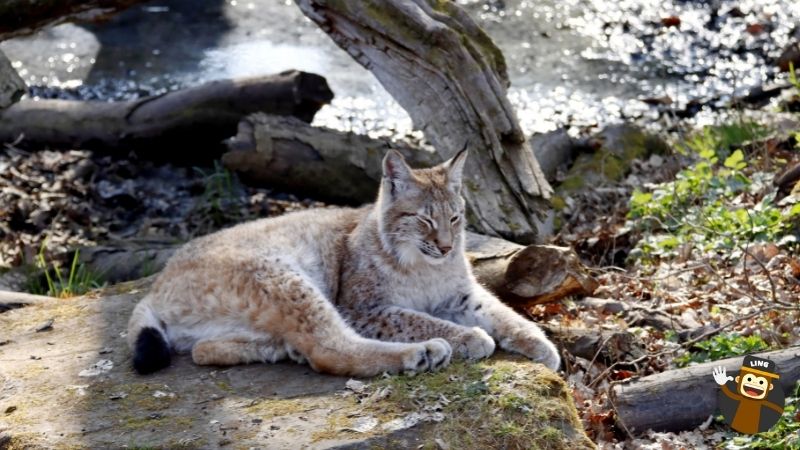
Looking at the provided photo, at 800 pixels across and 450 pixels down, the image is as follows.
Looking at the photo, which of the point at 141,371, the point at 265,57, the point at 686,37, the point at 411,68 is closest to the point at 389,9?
the point at 411,68

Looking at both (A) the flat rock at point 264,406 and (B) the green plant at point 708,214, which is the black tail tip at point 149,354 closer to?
(A) the flat rock at point 264,406

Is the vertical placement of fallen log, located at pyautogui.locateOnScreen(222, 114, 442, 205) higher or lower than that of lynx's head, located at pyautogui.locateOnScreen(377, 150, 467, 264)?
lower

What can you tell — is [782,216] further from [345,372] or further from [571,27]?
[571,27]

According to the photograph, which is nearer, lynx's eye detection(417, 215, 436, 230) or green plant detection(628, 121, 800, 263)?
lynx's eye detection(417, 215, 436, 230)

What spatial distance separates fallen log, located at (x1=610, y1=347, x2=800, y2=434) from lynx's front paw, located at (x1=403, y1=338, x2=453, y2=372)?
824 mm

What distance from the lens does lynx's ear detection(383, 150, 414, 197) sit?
5.77 meters

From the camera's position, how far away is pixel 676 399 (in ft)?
16.8

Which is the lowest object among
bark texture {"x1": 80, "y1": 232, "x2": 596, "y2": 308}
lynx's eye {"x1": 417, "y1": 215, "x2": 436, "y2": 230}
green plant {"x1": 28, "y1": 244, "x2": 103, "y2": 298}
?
green plant {"x1": 28, "y1": 244, "x2": 103, "y2": 298}

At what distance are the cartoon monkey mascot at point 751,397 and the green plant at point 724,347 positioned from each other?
0.40 meters

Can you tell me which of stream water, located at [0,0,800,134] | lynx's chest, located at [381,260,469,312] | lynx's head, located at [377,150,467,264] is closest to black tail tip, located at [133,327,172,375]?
lynx's chest, located at [381,260,469,312]

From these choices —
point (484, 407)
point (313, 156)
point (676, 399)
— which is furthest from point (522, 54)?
point (484, 407)

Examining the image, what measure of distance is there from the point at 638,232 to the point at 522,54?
16.6 feet

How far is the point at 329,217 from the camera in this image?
6309 millimetres

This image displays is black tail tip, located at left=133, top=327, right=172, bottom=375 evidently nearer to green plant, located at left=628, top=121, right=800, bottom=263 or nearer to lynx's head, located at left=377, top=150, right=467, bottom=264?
lynx's head, located at left=377, top=150, right=467, bottom=264
